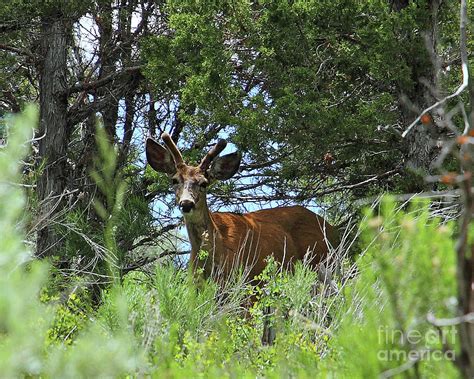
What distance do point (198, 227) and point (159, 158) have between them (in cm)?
103

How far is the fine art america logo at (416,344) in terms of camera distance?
3.15 meters

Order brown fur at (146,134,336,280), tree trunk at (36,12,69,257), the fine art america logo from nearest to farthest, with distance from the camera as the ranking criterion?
the fine art america logo
brown fur at (146,134,336,280)
tree trunk at (36,12,69,257)

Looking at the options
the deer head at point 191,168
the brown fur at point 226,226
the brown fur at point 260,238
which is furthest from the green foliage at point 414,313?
the deer head at point 191,168

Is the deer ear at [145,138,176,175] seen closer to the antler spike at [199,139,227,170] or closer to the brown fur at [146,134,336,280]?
the brown fur at [146,134,336,280]

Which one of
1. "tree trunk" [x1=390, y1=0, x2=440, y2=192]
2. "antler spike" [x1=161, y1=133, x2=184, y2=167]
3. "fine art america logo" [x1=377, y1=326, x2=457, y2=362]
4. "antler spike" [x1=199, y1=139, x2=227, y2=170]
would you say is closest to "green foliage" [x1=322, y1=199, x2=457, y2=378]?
"fine art america logo" [x1=377, y1=326, x2=457, y2=362]

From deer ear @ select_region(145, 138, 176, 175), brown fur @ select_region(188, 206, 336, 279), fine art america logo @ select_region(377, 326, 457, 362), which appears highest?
deer ear @ select_region(145, 138, 176, 175)

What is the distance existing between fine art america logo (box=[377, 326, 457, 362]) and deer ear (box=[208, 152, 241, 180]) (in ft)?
20.5

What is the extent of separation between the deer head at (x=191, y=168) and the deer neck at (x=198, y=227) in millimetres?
44

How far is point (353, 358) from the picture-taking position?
135 inches

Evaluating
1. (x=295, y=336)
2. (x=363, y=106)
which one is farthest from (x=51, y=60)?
(x=295, y=336)

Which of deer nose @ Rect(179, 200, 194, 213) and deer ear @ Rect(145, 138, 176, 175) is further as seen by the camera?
deer ear @ Rect(145, 138, 176, 175)

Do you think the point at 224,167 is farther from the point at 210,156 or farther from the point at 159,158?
the point at 159,158

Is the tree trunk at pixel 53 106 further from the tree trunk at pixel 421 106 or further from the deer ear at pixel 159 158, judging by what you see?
the tree trunk at pixel 421 106

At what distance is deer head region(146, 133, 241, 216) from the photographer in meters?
9.41
